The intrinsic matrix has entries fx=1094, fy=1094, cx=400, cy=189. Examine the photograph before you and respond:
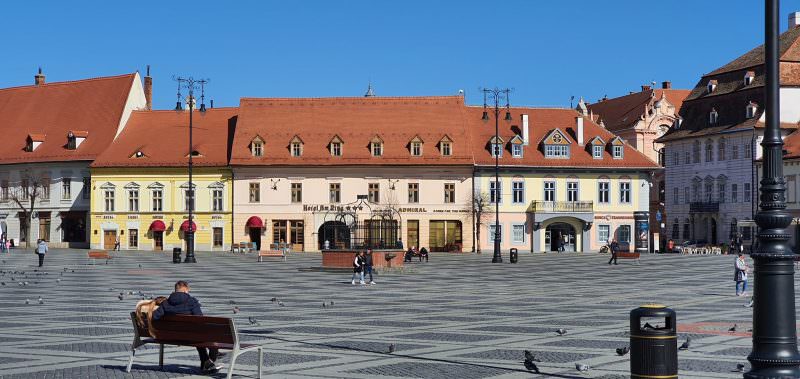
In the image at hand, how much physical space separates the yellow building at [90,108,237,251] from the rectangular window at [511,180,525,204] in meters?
19.1

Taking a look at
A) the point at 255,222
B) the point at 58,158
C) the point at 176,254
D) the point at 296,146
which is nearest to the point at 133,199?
the point at 58,158

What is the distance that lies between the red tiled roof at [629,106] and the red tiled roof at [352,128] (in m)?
31.9

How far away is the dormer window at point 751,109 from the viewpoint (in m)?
79.2

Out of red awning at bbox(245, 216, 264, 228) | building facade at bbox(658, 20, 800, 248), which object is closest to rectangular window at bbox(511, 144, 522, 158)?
building facade at bbox(658, 20, 800, 248)

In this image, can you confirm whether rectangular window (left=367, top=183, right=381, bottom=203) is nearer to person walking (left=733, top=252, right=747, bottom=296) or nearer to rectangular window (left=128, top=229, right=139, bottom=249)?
rectangular window (left=128, top=229, right=139, bottom=249)

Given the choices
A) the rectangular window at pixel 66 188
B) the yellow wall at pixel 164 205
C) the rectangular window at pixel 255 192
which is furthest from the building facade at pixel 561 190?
the rectangular window at pixel 66 188

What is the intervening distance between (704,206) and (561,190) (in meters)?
16.4

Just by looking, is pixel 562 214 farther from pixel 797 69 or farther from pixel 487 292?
pixel 487 292

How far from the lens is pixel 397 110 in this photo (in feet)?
250

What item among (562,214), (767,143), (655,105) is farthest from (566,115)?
(767,143)

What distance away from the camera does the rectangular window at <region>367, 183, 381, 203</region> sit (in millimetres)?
73188

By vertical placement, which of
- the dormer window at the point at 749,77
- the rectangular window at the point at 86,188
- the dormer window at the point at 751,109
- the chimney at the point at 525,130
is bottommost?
the rectangular window at the point at 86,188

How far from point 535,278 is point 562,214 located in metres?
33.1

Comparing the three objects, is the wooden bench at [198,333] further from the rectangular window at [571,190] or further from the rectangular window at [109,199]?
the rectangular window at [109,199]
